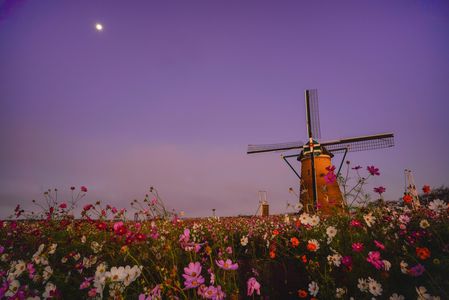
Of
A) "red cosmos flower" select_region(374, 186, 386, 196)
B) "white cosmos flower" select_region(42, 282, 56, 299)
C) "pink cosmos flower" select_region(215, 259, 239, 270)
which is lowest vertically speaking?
"white cosmos flower" select_region(42, 282, 56, 299)

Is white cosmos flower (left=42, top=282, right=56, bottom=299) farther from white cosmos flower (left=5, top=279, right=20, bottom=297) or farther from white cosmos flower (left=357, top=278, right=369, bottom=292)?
white cosmos flower (left=357, top=278, right=369, bottom=292)

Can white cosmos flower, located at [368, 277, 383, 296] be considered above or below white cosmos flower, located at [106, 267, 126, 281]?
below

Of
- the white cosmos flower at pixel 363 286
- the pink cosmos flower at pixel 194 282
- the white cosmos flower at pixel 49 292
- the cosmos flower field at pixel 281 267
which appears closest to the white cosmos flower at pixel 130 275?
the cosmos flower field at pixel 281 267

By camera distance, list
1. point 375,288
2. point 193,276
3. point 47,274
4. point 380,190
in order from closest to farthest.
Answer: point 193,276, point 375,288, point 47,274, point 380,190

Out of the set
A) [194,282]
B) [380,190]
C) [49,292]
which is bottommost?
[49,292]

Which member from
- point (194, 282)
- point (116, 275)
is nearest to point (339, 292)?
point (194, 282)

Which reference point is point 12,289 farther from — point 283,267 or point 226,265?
point 283,267

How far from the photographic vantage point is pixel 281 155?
21.5m

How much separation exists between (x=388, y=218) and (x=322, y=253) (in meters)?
1.00

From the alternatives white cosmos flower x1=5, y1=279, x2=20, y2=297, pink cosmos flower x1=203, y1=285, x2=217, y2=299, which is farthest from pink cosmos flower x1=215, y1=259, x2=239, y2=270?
white cosmos flower x1=5, y1=279, x2=20, y2=297

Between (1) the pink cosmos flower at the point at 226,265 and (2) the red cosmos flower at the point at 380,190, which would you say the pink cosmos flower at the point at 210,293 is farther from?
(2) the red cosmos flower at the point at 380,190

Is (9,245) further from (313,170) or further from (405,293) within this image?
(313,170)

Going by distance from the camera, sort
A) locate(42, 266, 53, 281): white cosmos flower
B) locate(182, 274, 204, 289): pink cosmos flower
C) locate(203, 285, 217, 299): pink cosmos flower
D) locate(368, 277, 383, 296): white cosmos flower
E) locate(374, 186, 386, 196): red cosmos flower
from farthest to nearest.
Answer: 1. locate(374, 186, 386, 196): red cosmos flower
2. locate(42, 266, 53, 281): white cosmos flower
3. locate(368, 277, 383, 296): white cosmos flower
4. locate(203, 285, 217, 299): pink cosmos flower
5. locate(182, 274, 204, 289): pink cosmos flower

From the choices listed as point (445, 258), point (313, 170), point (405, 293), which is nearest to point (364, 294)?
point (405, 293)
